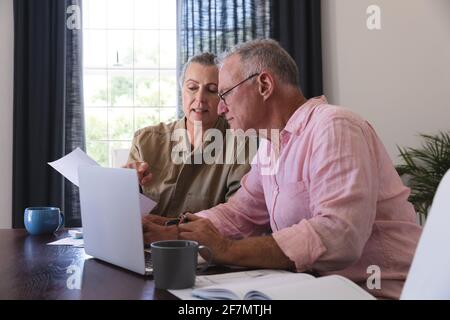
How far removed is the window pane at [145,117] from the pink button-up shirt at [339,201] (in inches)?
103

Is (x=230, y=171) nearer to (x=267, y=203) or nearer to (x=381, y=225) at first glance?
(x=267, y=203)

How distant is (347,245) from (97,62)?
3237 mm

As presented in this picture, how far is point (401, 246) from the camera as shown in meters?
1.26

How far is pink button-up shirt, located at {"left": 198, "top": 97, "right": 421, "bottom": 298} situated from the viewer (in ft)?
3.62

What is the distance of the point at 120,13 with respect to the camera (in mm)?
3971

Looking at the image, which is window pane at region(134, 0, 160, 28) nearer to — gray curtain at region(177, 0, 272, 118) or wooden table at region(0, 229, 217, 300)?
gray curtain at region(177, 0, 272, 118)

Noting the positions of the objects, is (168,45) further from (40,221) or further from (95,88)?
(40,221)

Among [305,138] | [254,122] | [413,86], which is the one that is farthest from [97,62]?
[305,138]

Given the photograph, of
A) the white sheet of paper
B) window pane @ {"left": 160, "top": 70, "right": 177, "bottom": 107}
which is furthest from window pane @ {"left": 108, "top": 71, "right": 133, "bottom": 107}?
the white sheet of paper

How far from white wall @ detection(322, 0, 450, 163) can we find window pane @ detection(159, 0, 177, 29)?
1.30 meters

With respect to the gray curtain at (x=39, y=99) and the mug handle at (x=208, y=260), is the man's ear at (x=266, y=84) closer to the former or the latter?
the mug handle at (x=208, y=260)

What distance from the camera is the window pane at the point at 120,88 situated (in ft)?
13.1

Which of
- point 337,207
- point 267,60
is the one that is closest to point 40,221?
point 267,60

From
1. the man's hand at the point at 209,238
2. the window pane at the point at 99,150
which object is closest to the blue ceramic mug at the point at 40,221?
the man's hand at the point at 209,238
